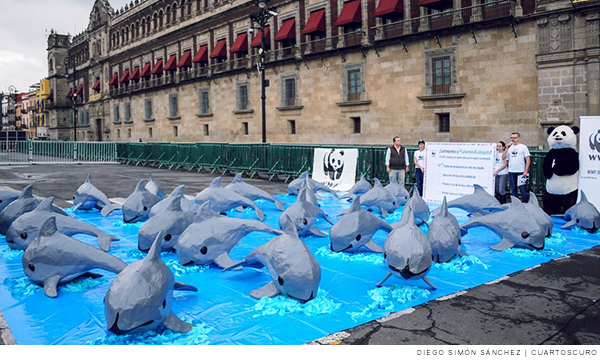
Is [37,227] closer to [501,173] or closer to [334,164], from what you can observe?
[501,173]

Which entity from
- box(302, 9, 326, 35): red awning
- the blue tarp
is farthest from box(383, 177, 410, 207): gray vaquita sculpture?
box(302, 9, 326, 35): red awning

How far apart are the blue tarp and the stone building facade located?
46.6ft

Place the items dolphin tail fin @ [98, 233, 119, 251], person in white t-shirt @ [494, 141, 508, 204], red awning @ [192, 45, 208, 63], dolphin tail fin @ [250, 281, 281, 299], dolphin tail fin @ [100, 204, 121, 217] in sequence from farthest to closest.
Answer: red awning @ [192, 45, 208, 63] → person in white t-shirt @ [494, 141, 508, 204] → dolphin tail fin @ [100, 204, 121, 217] → dolphin tail fin @ [98, 233, 119, 251] → dolphin tail fin @ [250, 281, 281, 299]

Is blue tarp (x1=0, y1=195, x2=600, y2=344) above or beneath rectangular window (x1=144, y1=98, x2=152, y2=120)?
beneath

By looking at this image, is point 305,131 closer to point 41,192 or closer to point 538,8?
point 538,8

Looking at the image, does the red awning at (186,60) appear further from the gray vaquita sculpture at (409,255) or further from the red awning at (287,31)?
the gray vaquita sculpture at (409,255)

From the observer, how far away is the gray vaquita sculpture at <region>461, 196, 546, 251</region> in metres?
7.43

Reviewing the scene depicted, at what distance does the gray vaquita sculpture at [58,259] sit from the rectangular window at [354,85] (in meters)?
22.9

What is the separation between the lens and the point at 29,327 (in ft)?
15.2

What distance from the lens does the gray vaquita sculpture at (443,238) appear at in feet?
22.0

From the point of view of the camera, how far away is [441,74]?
77.8 feet

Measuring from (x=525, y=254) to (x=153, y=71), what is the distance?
43.3 meters

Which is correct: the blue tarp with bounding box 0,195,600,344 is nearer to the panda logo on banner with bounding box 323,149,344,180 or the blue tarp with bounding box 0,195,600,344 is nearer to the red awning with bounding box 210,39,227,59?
the panda logo on banner with bounding box 323,149,344,180

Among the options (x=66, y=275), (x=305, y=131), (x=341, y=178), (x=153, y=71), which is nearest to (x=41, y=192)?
(x=341, y=178)
